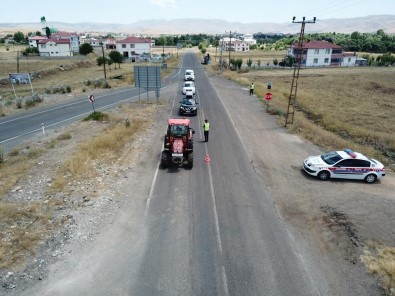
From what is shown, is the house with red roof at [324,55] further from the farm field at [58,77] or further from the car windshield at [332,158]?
the car windshield at [332,158]

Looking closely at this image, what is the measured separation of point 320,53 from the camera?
9694 cm

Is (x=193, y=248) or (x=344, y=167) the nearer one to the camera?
(x=193, y=248)

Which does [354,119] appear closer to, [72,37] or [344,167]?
[344,167]

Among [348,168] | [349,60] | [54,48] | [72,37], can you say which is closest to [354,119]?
[348,168]

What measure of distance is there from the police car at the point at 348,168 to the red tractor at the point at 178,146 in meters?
7.58

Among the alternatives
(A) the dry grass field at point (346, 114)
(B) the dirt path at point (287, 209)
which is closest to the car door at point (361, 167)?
(B) the dirt path at point (287, 209)

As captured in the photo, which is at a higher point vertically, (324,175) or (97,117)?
(97,117)

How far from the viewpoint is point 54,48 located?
106562mm

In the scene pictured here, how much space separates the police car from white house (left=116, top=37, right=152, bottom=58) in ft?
337

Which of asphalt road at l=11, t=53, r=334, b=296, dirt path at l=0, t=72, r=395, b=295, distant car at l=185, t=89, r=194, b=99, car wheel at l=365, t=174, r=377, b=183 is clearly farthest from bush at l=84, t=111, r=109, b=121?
car wheel at l=365, t=174, r=377, b=183

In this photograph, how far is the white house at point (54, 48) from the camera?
10538 cm

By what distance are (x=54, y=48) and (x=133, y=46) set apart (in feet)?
86.4

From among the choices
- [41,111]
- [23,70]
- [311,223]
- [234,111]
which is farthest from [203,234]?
[23,70]

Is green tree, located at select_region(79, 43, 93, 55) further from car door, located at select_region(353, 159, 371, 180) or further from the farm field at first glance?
car door, located at select_region(353, 159, 371, 180)
